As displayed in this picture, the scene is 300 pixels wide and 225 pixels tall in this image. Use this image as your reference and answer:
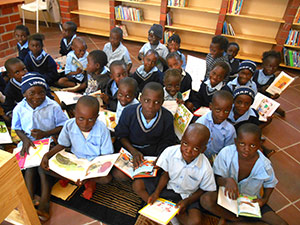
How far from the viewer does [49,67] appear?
3.05m

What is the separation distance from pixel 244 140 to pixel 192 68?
7.44 ft

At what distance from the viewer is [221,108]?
1.79 meters

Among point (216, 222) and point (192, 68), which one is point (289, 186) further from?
point (192, 68)

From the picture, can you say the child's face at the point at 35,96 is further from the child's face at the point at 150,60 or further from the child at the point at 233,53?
the child at the point at 233,53

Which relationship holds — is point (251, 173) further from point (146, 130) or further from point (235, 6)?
point (235, 6)

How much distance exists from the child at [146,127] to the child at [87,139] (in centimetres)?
20

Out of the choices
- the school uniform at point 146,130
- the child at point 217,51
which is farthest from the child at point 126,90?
the child at point 217,51

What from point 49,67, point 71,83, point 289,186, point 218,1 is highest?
point 218,1

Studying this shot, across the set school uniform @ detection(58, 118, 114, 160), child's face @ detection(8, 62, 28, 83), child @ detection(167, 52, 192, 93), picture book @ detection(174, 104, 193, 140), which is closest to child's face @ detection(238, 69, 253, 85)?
child @ detection(167, 52, 192, 93)

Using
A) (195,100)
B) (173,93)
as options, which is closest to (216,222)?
(173,93)

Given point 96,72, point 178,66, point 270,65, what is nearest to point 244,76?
point 270,65

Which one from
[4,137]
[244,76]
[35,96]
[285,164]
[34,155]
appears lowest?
[285,164]

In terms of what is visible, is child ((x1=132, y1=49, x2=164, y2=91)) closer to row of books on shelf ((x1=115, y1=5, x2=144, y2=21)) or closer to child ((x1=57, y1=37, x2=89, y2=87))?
child ((x1=57, y1=37, x2=89, y2=87))

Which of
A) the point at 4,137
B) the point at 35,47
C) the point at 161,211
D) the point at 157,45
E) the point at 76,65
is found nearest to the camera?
the point at 161,211
